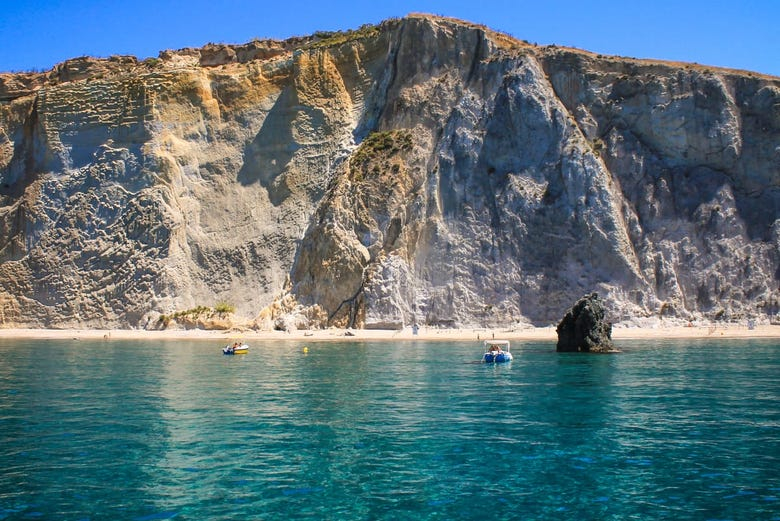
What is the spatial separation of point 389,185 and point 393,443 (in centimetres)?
4424

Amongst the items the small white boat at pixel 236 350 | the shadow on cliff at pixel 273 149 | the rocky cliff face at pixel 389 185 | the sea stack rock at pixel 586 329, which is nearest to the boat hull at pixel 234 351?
the small white boat at pixel 236 350

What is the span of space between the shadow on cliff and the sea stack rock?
112 feet

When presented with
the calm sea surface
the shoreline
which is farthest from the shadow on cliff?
the calm sea surface

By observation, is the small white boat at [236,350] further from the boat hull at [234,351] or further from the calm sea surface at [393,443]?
the calm sea surface at [393,443]

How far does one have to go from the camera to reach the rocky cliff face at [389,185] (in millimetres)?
57625

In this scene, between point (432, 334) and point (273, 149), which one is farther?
point (273, 149)

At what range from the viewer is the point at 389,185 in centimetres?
6059

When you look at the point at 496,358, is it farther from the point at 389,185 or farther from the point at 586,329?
the point at 389,185

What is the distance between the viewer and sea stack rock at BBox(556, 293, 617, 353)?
4028cm

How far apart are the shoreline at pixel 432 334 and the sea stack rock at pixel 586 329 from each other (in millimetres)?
10000

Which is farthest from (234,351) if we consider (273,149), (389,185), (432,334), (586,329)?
(273,149)

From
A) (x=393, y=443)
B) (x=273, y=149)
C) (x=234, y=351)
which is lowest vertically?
(x=393, y=443)

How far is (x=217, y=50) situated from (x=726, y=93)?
4611 centimetres

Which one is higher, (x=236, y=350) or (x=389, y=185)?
(x=389, y=185)
